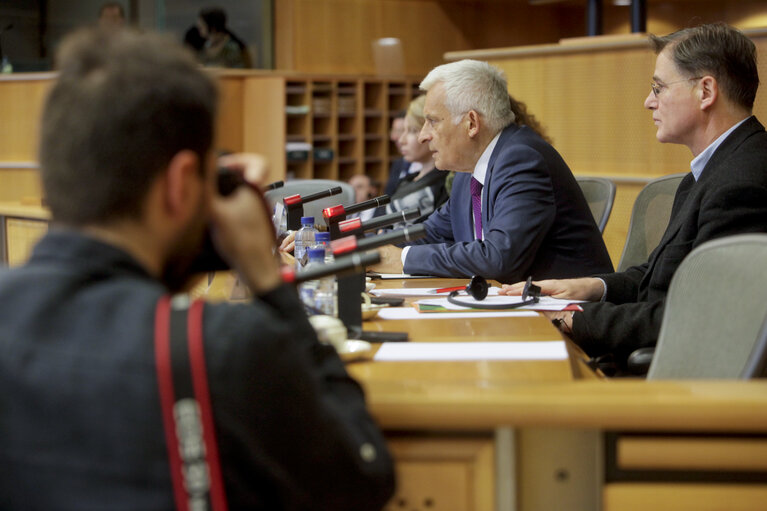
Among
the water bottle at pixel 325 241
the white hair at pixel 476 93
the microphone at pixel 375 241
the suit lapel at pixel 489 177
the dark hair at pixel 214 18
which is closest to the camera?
the microphone at pixel 375 241

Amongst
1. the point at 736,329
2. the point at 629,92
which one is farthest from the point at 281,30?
the point at 736,329

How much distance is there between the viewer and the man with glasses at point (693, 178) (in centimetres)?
224

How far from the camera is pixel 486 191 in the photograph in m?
3.10

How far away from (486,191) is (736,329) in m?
1.52

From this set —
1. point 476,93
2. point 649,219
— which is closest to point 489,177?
point 476,93

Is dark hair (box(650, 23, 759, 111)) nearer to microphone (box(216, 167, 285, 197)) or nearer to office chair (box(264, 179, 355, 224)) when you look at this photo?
microphone (box(216, 167, 285, 197))

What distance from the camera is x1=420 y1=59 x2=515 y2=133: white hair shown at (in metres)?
3.19

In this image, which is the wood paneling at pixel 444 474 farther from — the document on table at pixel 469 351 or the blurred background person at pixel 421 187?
the blurred background person at pixel 421 187

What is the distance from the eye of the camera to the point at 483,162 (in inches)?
126

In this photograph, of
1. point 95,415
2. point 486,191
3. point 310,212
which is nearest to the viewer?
point 95,415

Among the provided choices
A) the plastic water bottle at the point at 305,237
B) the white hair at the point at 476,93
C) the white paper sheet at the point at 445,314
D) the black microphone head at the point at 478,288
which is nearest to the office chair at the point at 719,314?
the white paper sheet at the point at 445,314

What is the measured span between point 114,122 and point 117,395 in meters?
0.27

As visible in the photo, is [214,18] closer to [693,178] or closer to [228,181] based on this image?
[693,178]

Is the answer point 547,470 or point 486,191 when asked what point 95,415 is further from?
point 486,191
